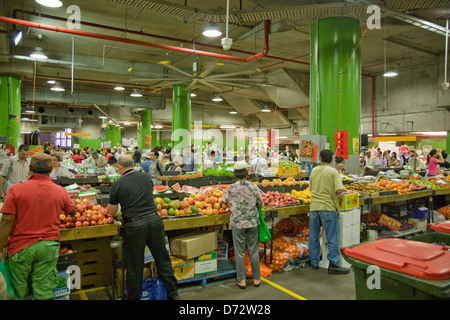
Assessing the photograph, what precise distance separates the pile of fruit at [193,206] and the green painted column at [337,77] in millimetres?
4367

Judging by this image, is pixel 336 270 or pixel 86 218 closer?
Result: pixel 86 218

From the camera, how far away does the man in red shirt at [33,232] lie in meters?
2.95

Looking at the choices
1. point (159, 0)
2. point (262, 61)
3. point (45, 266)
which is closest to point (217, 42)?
point (262, 61)

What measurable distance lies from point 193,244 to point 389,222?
4.47m

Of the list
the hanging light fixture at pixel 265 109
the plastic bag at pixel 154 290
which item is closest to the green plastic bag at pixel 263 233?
the plastic bag at pixel 154 290

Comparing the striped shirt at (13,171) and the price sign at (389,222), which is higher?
the striped shirt at (13,171)

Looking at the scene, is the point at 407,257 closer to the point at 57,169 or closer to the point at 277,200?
the point at 277,200

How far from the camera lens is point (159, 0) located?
21.8 feet

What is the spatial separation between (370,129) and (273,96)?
16.4 ft

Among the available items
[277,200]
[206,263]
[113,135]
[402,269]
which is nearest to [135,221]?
[206,263]

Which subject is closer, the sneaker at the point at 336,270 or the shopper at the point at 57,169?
the sneaker at the point at 336,270

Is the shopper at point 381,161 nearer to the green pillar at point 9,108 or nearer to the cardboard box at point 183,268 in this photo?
the cardboard box at point 183,268

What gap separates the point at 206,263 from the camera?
14.7 feet
